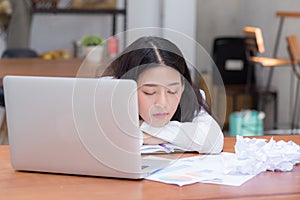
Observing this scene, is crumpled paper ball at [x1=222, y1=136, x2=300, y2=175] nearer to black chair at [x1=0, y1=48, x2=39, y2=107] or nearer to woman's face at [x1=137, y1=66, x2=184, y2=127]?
woman's face at [x1=137, y1=66, x2=184, y2=127]

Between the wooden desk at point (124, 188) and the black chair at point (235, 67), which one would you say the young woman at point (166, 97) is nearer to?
the wooden desk at point (124, 188)

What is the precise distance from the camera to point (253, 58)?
601 centimetres

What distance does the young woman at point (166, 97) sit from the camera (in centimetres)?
194

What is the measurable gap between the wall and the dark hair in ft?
15.1

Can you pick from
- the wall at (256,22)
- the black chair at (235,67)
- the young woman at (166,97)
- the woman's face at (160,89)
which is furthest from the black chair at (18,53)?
the woman's face at (160,89)

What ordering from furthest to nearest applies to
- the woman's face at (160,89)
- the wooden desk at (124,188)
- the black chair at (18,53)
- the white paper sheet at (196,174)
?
the black chair at (18,53)
the woman's face at (160,89)
the white paper sheet at (196,174)
the wooden desk at (124,188)

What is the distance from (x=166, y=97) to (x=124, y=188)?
0.33 m

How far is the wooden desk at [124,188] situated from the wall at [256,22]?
4811mm

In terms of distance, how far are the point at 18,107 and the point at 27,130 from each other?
60 mm

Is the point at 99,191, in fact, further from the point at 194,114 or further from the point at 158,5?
the point at 158,5

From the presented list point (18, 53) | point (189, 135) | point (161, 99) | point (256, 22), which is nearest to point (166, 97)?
point (161, 99)

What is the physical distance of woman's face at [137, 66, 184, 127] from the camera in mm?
1930

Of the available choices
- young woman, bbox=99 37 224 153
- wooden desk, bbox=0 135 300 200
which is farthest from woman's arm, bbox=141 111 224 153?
wooden desk, bbox=0 135 300 200

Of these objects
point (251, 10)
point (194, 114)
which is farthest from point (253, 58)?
point (194, 114)
